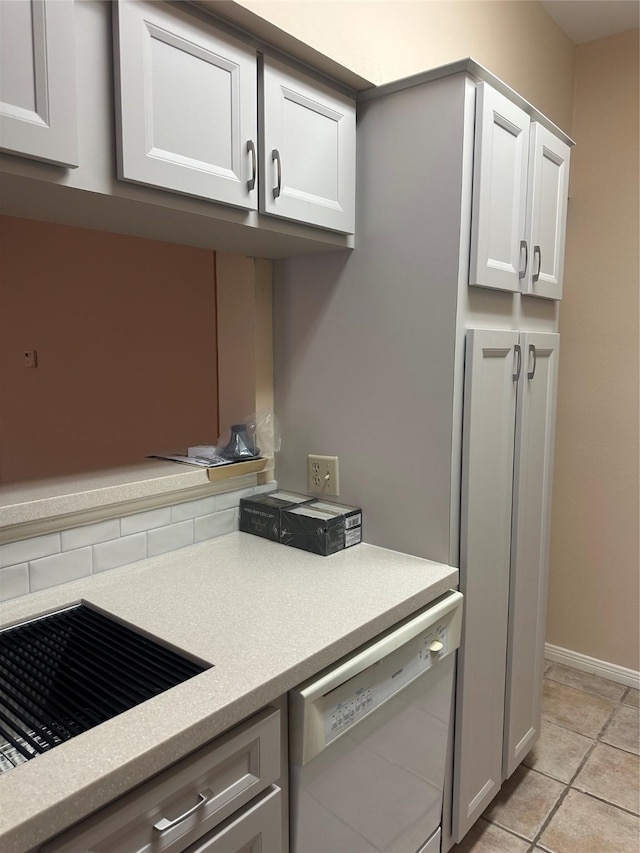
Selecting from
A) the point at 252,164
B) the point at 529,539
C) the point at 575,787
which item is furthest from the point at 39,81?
the point at 575,787

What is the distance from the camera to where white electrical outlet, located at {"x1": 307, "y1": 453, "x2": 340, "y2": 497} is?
1769mm

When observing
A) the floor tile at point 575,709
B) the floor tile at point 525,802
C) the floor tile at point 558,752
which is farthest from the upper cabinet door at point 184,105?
the floor tile at point 575,709

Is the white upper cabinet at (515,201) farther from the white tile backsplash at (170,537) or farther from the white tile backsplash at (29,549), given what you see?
the white tile backsplash at (29,549)

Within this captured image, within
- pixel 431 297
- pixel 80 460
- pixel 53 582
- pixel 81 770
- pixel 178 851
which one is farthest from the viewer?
pixel 80 460

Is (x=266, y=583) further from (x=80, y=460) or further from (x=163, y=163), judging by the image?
(x=80, y=460)

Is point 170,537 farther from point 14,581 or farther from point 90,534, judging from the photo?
point 14,581

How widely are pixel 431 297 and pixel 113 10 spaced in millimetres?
877

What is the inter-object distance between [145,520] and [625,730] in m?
2.04

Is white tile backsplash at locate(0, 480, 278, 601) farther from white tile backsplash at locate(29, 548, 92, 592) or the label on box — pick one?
the label on box

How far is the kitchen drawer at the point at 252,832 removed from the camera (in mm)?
975

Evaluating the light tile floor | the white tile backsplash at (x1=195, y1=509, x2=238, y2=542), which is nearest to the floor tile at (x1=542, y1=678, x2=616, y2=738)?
the light tile floor

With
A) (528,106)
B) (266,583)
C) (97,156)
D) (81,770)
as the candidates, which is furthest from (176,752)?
(528,106)

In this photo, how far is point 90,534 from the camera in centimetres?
142

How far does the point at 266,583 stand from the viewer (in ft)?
4.63
